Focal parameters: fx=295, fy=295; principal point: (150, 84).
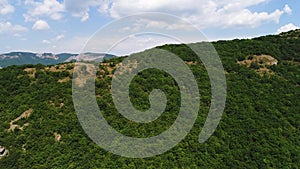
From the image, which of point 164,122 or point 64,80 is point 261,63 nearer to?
point 164,122

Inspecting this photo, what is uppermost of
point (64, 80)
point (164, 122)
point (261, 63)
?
point (261, 63)

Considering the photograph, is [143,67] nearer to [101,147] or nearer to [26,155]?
[101,147]

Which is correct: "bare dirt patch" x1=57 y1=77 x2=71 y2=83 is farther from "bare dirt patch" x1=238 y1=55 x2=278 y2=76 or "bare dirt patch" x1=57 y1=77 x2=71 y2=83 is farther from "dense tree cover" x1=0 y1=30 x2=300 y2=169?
"bare dirt patch" x1=238 y1=55 x2=278 y2=76

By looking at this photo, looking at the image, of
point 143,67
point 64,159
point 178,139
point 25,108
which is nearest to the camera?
point 64,159

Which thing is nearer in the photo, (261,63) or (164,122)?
(164,122)

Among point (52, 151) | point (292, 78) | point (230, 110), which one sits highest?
point (292, 78)

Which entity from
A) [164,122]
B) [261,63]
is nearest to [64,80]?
[164,122]

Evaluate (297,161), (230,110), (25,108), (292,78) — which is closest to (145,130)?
(230,110)

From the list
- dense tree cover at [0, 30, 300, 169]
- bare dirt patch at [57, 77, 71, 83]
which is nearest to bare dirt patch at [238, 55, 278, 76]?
dense tree cover at [0, 30, 300, 169]

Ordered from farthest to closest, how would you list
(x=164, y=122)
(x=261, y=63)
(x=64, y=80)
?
(x=261, y=63) < (x=64, y=80) < (x=164, y=122)
